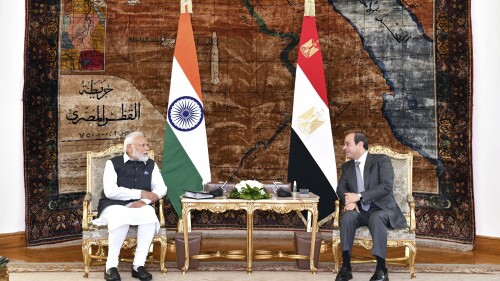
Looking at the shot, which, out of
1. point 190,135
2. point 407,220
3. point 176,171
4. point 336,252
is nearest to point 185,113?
point 190,135

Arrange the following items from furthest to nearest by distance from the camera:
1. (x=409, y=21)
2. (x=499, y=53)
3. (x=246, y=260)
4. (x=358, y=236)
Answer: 1. (x=409, y=21)
2. (x=499, y=53)
3. (x=246, y=260)
4. (x=358, y=236)

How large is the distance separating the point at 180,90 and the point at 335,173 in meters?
1.92

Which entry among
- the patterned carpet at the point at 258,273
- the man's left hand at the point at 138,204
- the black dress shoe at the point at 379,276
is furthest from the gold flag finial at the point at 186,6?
the black dress shoe at the point at 379,276

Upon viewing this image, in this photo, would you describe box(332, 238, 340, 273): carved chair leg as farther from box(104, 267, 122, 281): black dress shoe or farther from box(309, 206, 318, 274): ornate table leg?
box(104, 267, 122, 281): black dress shoe

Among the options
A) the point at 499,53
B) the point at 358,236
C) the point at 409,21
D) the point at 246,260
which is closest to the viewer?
the point at 358,236

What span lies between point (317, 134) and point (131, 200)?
2293 millimetres

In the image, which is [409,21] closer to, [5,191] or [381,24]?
[381,24]

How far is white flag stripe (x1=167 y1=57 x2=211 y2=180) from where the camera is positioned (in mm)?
7422

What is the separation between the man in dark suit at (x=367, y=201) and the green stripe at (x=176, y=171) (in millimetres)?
1829

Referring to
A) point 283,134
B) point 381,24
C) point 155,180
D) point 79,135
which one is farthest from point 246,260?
point 381,24

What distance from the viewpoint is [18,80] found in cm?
752

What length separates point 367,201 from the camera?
5992 millimetres

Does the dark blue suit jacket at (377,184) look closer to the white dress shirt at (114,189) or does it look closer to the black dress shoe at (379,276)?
the black dress shoe at (379,276)

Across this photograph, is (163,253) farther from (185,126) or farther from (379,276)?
(379,276)
